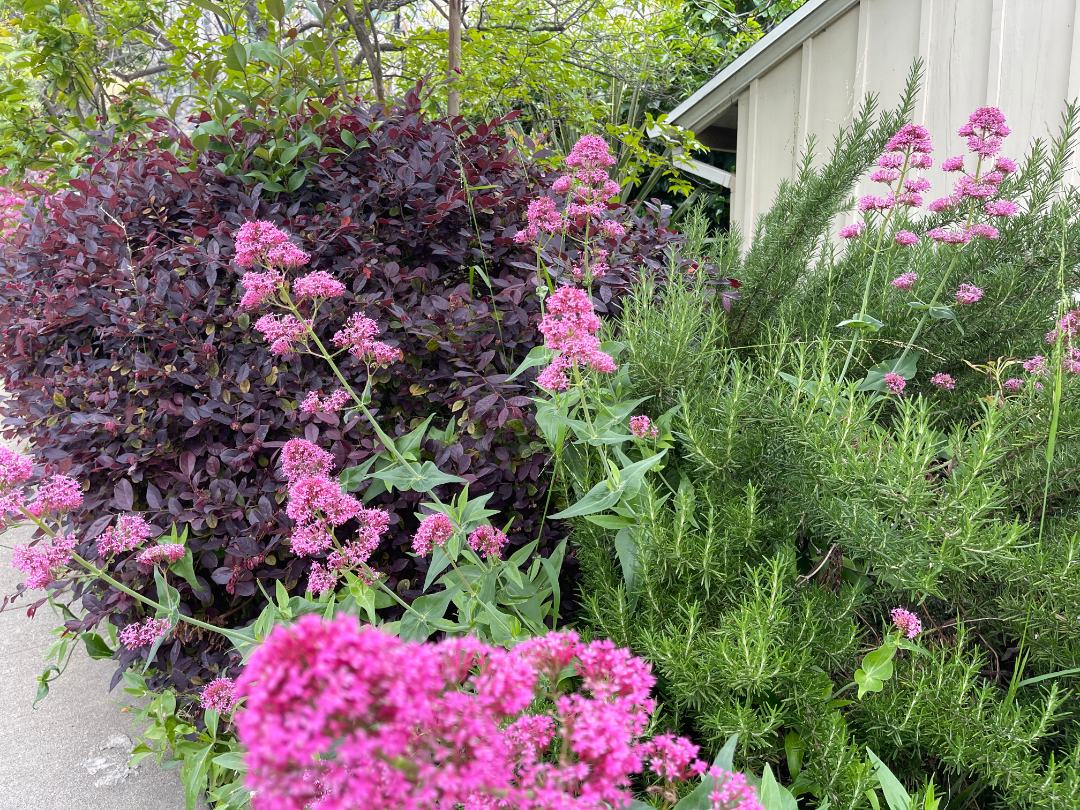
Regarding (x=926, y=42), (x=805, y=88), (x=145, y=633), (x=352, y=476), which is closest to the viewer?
(x=145, y=633)

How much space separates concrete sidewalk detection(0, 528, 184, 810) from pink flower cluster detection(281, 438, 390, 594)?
1342 millimetres

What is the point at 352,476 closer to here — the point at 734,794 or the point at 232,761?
the point at 232,761

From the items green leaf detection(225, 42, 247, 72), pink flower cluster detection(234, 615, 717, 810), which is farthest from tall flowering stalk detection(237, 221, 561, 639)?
green leaf detection(225, 42, 247, 72)

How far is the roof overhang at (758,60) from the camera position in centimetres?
420

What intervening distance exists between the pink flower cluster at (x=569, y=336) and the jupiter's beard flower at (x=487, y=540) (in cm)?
39

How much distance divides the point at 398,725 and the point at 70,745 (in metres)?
2.75

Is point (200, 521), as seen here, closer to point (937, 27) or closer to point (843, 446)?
point (843, 446)

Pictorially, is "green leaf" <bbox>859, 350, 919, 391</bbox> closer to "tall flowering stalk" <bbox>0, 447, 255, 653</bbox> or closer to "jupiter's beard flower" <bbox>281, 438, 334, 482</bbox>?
"jupiter's beard flower" <bbox>281, 438, 334, 482</bbox>

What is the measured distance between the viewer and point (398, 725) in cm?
56

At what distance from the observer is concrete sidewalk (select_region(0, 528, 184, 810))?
2346 millimetres

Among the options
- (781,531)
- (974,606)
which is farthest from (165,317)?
(974,606)

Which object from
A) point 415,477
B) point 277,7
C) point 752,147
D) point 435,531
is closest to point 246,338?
point 415,477

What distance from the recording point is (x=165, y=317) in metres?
2.49

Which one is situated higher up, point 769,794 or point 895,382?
point 895,382
